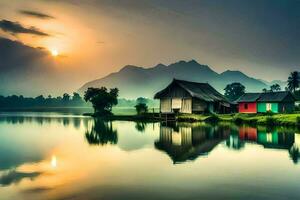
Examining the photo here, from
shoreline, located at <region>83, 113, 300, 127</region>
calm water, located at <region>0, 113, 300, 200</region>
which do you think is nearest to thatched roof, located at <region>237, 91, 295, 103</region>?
shoreline, located at <region>83, 113, 300, 127</region>

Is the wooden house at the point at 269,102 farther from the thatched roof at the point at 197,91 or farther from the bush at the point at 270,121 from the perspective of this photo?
the bush at the point at 270,121

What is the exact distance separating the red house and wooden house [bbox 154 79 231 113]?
3.59m

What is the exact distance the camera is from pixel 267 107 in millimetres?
64312

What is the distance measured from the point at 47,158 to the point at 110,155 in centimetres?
401

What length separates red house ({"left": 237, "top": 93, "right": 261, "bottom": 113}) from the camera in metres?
66.1

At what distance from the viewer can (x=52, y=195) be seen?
42.0 feet

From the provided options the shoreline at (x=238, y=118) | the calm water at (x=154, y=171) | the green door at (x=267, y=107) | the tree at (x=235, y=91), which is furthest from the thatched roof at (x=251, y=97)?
the tree at (x=235, y=91)

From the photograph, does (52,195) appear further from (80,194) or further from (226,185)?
(226,185)

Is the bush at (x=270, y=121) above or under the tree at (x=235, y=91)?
under

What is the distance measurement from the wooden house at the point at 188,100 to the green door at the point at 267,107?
→ 7.37 metres

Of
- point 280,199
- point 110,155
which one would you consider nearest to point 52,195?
point 280,199

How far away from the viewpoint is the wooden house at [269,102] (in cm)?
6292

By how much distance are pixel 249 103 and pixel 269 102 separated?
4305 millimetres

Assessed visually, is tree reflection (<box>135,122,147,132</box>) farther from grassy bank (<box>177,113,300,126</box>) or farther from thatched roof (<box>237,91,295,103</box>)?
thatched roof (<box>237,91,295,103</box>)
